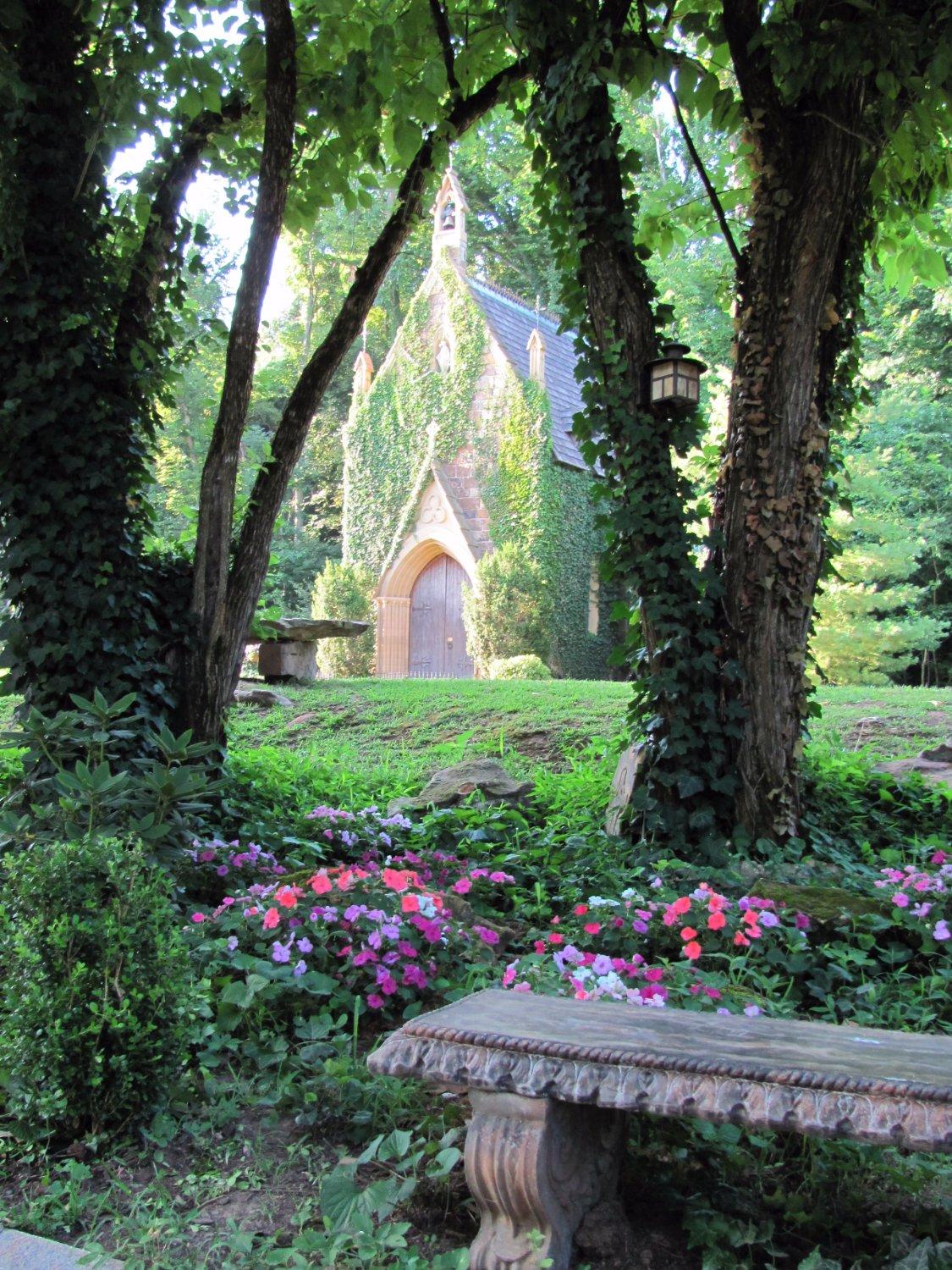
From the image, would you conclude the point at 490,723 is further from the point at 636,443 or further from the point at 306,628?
the point at 636,443

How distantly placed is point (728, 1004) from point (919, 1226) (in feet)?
3.18

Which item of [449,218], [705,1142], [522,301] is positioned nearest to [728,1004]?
[705,1142]

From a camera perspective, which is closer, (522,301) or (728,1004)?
(728,1004)

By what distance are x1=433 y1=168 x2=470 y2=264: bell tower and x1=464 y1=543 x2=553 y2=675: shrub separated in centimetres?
642

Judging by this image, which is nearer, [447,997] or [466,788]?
[447,997]

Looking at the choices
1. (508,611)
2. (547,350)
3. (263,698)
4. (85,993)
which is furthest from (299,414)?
(547,350)

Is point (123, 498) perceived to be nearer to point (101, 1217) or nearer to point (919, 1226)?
point (101, 1217)

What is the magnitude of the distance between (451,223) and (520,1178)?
69.2 ft

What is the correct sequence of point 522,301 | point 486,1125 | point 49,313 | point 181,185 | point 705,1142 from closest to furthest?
point 486,1125
point 705,1142
point 49,313
point 181,185
point 522,301

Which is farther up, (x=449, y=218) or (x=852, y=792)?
(x=449, y=218)

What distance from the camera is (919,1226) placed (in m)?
1.98

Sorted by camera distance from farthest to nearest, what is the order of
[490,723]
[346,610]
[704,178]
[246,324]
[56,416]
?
[346,610]
[490,723]
[704,178]
[246,324]
[56,416]

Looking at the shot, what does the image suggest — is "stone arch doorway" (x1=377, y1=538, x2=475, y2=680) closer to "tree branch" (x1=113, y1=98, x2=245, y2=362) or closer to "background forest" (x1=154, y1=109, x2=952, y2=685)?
"background forest" (x1=154, y1=109, x2=952, y2=685)

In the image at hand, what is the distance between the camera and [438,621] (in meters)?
20.9
